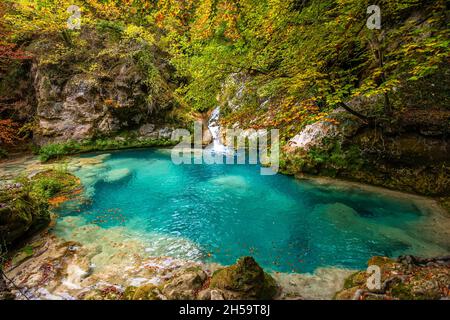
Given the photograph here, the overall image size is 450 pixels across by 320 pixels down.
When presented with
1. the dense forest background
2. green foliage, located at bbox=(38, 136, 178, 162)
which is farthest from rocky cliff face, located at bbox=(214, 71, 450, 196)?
green foliage, located at bbox=(38, 136, 178, 162)

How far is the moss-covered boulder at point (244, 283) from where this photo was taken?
12.3 ft

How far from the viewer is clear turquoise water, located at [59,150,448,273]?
5266mm

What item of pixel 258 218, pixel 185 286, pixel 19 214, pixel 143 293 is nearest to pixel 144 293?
pixel 143 293

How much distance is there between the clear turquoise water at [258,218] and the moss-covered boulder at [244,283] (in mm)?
947

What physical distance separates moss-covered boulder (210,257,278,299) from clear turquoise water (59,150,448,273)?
0.95 meters

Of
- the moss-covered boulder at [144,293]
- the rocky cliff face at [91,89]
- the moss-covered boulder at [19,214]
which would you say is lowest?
the moss-covered boulder at [144,293]

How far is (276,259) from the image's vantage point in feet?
16.8

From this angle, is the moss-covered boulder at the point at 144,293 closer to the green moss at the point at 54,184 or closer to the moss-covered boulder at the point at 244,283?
the moss-covered boulder at the point at 244,283

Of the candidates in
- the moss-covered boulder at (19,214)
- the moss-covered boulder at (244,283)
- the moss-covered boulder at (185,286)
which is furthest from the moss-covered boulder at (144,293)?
the moss-covered boulder at (19,214)

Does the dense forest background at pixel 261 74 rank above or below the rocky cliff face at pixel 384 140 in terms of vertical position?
above

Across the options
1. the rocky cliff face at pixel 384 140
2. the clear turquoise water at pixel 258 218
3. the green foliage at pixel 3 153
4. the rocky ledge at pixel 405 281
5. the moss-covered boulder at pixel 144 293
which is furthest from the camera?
the green foliage at pixel 3 153

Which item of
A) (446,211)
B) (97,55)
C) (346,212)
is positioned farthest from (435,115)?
(97,55)

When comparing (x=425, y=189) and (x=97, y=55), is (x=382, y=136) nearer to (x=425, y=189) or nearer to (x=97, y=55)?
(x=425, y=189)

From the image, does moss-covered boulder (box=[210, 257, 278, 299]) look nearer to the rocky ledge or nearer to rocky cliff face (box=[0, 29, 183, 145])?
the rocky ledge
